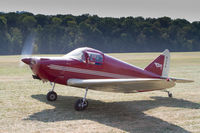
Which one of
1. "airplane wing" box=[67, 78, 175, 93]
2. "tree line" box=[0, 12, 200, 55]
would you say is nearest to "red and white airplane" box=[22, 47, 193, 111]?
"airplane wing" box=[67, 78, 175, 93]

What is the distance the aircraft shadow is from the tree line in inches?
3046

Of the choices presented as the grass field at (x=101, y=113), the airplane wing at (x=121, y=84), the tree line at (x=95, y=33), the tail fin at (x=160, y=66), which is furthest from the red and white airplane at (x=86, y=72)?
the tree line at (x=95, y=33)

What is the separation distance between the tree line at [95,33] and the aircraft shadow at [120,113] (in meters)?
77.4

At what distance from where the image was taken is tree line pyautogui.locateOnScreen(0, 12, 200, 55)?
300 ft

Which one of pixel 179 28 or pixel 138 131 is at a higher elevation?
→ pixel 179 28

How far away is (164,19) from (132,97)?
127 metres

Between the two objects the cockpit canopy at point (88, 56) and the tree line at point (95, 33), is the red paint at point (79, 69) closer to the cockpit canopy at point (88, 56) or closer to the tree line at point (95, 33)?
the cockpit canopy at point (88, 56)

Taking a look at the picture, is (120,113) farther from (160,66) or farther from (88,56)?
(160,66)

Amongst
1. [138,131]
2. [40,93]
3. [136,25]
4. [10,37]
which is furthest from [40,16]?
[138,131]

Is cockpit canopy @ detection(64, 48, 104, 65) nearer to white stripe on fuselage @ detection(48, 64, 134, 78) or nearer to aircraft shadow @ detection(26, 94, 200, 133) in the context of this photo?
white stripe on fuselage @ detection(48, 64, 134, 78)

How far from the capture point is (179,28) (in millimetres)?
123250

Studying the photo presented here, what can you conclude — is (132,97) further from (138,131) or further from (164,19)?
(164,19)

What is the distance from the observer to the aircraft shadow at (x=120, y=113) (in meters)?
7.69

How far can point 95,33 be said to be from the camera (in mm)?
105375
